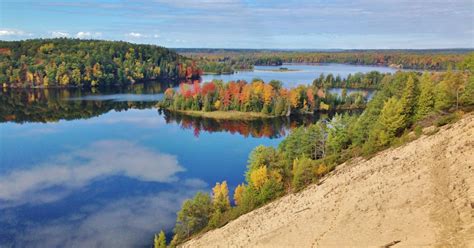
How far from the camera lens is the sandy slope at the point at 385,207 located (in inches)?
810

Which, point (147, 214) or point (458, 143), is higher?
point (458, 143)

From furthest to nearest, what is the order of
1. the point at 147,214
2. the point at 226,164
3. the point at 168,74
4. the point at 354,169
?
the point at 168,74
the point at 226,164
the point at 147,214
the point at 354,169

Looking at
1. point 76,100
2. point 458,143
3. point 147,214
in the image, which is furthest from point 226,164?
point 76,100

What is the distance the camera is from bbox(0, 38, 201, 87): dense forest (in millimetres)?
146375

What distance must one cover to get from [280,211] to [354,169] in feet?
25.4

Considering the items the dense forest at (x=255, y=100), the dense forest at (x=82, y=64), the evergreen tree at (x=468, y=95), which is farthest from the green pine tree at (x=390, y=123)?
the dense forest at (x=82, y=64)

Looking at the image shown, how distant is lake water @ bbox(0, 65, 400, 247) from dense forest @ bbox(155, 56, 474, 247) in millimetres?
4165

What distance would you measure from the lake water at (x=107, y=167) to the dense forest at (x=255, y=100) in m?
6.40

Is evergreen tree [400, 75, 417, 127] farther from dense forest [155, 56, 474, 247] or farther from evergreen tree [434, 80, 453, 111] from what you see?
evergreen tree [434, 80, 453, 111]

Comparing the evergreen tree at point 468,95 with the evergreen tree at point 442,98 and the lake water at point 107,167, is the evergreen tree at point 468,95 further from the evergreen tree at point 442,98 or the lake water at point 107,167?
the lake water at point 107,167

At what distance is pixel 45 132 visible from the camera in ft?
243

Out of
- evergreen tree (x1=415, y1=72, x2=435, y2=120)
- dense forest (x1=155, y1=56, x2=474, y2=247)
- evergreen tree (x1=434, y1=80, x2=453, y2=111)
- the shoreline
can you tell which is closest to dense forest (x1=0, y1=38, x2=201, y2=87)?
the shoreline

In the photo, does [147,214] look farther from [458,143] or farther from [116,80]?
[116,80]

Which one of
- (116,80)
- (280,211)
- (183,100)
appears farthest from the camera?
(116,80)
